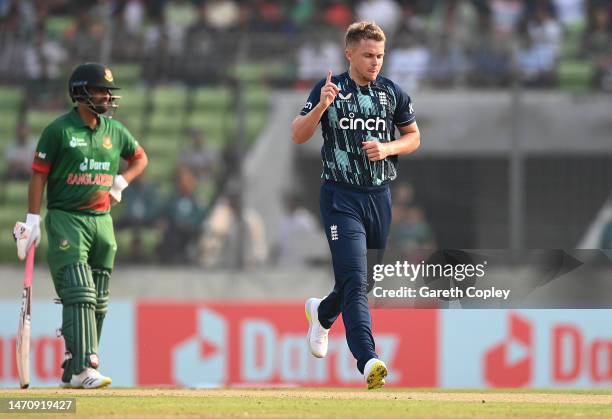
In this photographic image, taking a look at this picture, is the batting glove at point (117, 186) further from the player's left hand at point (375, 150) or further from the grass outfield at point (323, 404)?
the player's left hand at point (375, 150)

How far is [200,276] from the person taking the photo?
1455 cm

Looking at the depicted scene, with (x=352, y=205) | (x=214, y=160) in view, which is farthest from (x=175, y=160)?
(x=352, y=205)

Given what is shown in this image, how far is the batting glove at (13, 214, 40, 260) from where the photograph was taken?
9.11m

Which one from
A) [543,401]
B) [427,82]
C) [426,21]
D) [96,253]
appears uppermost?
[426,21]

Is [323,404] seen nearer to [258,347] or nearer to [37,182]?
[37,182]

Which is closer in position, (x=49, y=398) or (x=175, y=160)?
(x=49, y=398)

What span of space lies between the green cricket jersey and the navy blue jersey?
1.65m

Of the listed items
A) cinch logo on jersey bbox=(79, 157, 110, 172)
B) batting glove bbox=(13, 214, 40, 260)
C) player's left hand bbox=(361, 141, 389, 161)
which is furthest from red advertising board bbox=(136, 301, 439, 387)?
player's left hand bbox=(361, 141, 389, 161)

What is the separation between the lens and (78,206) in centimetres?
909

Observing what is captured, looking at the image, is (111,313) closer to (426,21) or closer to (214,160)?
(214,160)

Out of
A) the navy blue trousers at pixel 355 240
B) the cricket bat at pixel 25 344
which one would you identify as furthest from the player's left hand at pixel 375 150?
the cricket bat at pixel 25 344

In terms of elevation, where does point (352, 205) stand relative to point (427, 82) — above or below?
below

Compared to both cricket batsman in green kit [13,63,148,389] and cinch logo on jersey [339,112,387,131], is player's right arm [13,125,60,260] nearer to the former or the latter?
cricket batsman in green kit [13,63,148,389]

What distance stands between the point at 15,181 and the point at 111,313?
2.91m
